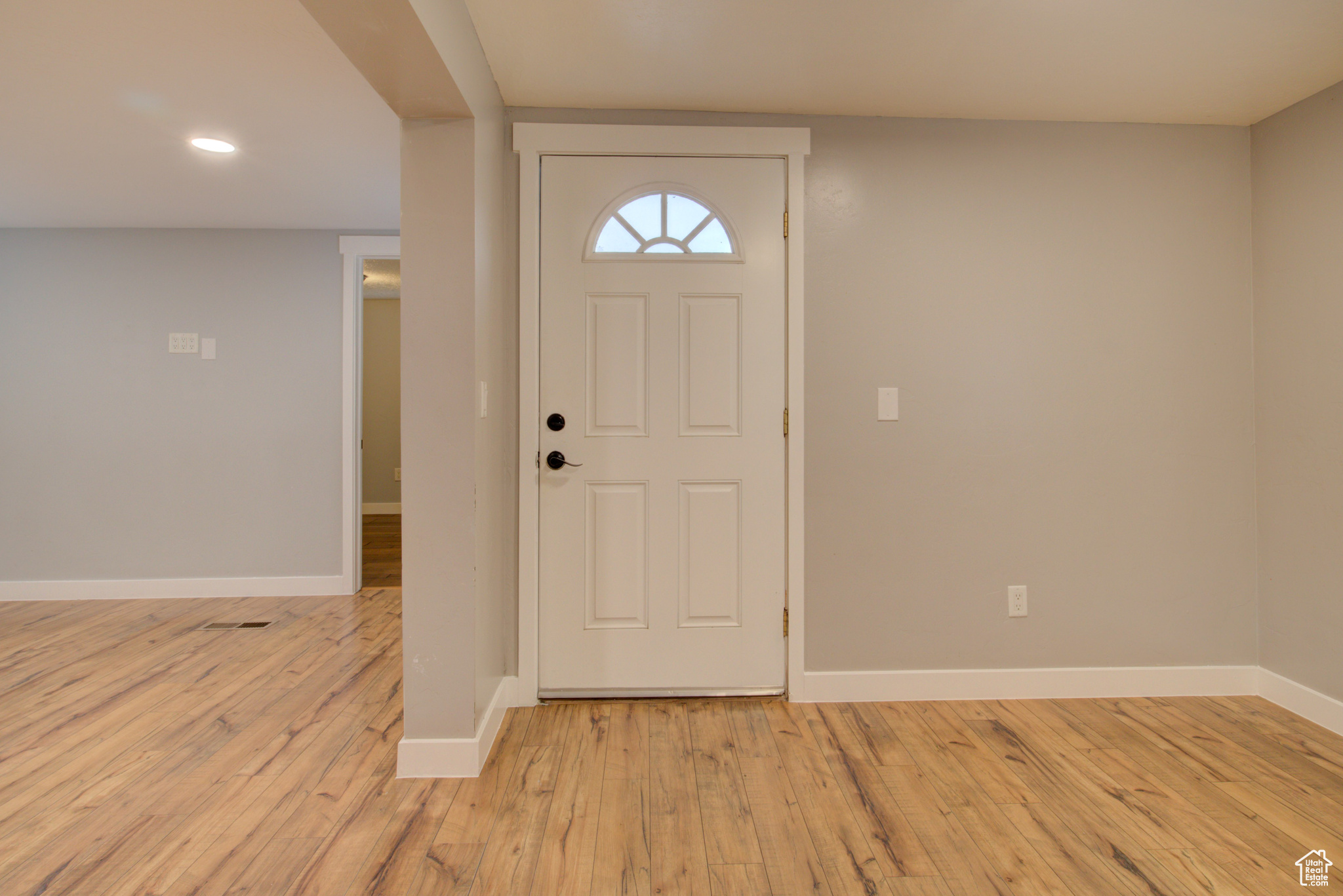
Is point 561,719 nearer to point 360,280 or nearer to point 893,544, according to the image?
point 893,544

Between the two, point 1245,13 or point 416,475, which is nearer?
point 1245,13

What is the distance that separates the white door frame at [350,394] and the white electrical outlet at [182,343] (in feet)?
2.83

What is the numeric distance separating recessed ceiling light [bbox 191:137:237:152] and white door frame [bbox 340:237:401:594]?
126cm

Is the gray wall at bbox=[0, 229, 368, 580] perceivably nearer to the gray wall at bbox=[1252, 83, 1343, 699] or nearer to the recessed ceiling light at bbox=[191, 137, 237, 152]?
the recessed ceiling light at bbox=[191, 137, 237, 152]

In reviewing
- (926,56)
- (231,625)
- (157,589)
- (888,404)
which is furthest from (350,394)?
(926,56)

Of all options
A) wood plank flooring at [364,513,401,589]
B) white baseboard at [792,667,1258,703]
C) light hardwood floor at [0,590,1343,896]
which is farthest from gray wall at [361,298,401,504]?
Result: white baseboard at [792,667,1258,703]

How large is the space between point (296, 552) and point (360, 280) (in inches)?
67.4

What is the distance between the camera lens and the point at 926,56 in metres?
2.09

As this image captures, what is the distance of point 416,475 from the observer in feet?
6.56

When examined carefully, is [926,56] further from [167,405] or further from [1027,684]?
[167,405]

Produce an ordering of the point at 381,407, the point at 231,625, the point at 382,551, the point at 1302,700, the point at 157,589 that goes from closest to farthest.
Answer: the point at 1302,700
the point at 231,625
the point at 157,589
the point at 382,551
the point at 381,407

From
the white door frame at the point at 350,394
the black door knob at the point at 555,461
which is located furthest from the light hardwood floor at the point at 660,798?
the white door frame at the point at 350,394

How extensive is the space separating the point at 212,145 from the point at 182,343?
1775 millimetres

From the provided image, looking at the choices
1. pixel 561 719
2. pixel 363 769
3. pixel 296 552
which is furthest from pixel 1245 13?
pixel 296 552
